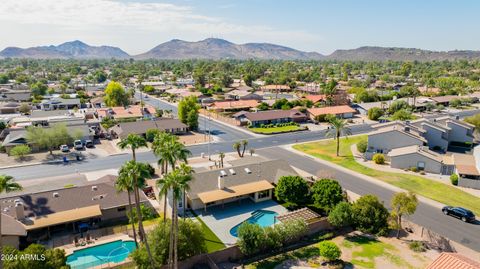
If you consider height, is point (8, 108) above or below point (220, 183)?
above

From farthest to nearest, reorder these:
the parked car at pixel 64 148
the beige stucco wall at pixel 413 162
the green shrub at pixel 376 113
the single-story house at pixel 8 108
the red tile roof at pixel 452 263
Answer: the single-story house at pixel 8 108 < the green shrub at pixel 376 113 < the parked car at pixel 64 148 < the beige stucco wall at pixel 413 162 < the red tile roof at pixel 452 263

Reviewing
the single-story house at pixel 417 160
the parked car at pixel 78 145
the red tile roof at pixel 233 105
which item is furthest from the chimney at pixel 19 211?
the red tile roof at pixel 233 105

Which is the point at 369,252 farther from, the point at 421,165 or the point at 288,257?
the point at 421,165

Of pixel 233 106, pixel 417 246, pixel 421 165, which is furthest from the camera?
pixel 233 106

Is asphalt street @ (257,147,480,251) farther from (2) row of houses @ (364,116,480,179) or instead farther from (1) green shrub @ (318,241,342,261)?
(1) green shrub @ (318,241,342,261)

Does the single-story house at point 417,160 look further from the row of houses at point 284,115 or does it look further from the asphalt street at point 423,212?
the row of houses at point 284,115

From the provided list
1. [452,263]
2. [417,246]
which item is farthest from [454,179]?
[452,263]
